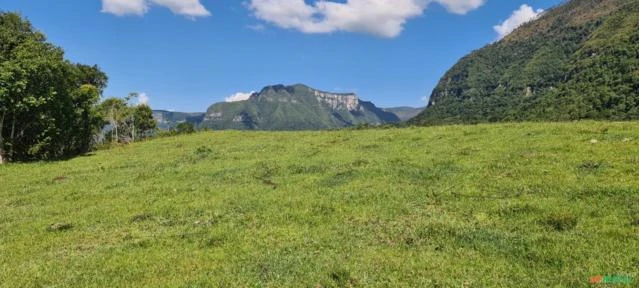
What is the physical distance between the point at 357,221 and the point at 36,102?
3386 cm

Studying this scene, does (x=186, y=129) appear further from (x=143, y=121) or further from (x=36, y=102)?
(x=36, y=102)

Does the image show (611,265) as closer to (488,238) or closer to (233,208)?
(488,238)

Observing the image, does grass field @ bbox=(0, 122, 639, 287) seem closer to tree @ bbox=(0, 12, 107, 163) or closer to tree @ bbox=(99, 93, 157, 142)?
tree @ bbox=(0, 12, 107, 163)

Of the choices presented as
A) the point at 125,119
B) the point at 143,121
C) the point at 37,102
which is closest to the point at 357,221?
the point at 37,102

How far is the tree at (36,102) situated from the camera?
1465 inches

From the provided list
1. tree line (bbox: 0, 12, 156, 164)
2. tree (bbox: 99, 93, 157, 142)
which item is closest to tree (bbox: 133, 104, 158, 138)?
tree (bbox: 99, 93, 157, 142)

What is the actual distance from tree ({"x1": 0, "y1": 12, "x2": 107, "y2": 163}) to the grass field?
1383cm

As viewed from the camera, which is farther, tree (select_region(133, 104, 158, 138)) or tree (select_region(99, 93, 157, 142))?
tree (select_region(133, 104, 158, 138))

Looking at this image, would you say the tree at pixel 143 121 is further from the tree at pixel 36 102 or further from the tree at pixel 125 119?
the tree at pixel 36 102

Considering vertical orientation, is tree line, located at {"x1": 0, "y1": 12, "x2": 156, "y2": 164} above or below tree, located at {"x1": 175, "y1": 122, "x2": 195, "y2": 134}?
above

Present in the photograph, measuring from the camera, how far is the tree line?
37.2 m

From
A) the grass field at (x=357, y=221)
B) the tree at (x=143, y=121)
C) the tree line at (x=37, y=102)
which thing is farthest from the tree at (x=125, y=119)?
the grass field at (x=357, y=221)

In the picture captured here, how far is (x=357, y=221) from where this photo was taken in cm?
1436

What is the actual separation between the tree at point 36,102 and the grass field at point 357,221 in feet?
45.4
